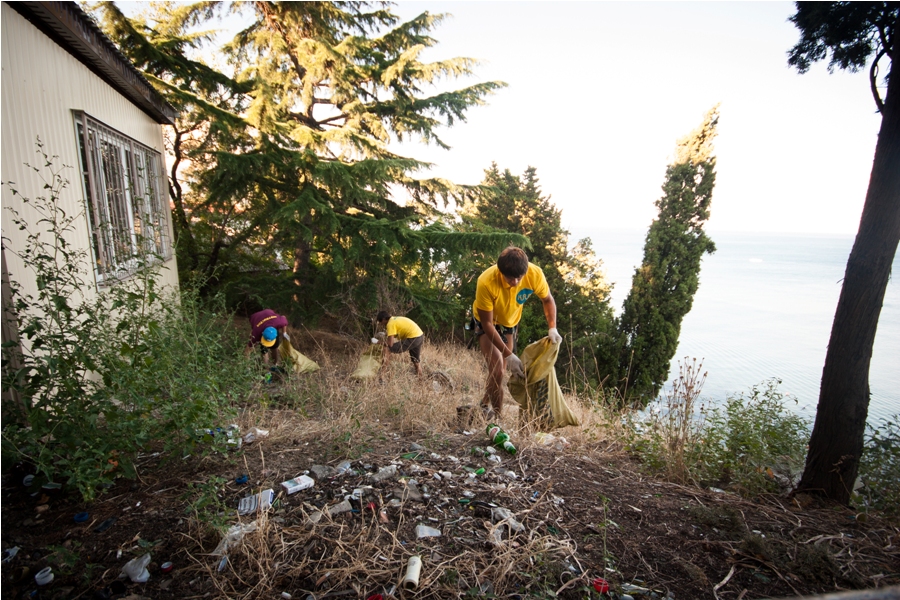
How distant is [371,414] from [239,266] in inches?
299

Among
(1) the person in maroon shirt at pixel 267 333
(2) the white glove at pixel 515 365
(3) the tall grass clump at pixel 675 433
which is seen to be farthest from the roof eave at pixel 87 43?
(3) the tall grass clump at pixel 675 433

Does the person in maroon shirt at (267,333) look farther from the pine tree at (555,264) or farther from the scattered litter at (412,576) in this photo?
the pine tree at (555,264)

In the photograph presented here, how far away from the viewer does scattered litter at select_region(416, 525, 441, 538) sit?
7.32ft

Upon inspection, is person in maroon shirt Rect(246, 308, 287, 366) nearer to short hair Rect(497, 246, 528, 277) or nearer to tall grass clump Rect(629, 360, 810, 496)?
short hair Rect(497, 246, 528, 277)

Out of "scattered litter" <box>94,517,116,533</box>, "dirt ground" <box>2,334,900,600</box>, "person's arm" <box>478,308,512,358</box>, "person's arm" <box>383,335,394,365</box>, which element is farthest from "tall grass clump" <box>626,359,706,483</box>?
"scattered litter" <box>94,517,116,533</box>

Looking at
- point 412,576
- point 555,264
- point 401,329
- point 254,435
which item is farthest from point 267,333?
point 555,264

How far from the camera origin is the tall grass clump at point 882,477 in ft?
9.45

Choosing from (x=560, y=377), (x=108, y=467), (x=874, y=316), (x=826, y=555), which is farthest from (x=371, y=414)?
(x=560, y=377)

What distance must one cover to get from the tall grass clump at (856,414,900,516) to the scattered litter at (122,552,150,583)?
158 inches

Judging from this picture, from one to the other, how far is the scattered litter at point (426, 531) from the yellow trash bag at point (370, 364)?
3.51 metres

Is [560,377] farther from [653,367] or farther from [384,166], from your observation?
[384,166]

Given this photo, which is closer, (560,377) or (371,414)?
(371,414)

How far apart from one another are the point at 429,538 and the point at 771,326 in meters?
20.7

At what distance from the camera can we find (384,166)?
26.7ft
